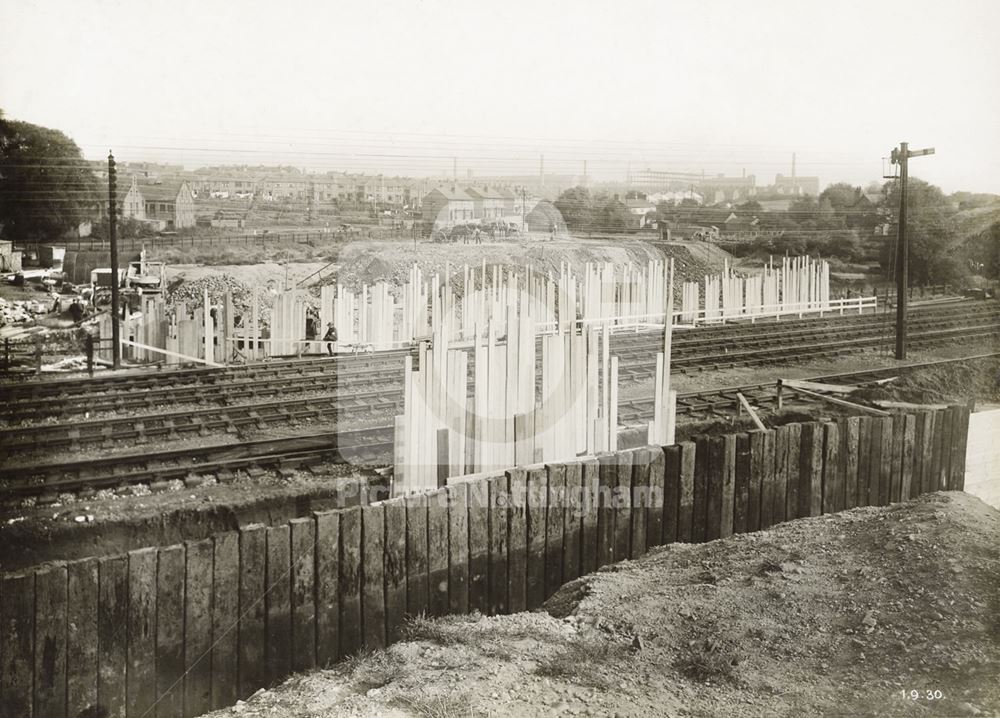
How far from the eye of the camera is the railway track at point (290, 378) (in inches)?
561

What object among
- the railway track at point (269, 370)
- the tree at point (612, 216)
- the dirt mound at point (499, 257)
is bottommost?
the railway track at point (269, 370)

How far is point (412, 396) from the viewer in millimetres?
8125

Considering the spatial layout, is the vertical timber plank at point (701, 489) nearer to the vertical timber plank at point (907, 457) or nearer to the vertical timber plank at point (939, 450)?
the vertical timber plank at point (907, 457)

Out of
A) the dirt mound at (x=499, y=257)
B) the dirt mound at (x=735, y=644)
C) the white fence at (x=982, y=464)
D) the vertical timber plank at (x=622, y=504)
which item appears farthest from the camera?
the dirt mound at (x=499, y=257)

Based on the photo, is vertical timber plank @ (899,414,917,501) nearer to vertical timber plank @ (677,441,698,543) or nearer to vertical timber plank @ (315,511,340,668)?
vertical timber plank @ (677,441,698,543)

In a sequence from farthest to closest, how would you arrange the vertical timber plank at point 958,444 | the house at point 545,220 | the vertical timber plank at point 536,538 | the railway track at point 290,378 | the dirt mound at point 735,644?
the house at point 545,220, the railway track at point 290,378, the vertical timber plank at point 958,444, the vertical timber plank at point 536,538, the dirt mound at point 735,644

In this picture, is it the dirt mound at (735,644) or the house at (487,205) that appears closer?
the dirt mound at (735,644)

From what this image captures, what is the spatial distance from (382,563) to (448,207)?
3931 centimetres

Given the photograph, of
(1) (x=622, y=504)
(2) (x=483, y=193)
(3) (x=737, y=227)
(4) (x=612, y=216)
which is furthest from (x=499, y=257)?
(1) (x=622, y=504)

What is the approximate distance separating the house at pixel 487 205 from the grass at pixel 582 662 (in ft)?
125

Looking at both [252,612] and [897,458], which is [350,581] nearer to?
[252,612]

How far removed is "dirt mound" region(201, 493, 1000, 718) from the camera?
4.98 m

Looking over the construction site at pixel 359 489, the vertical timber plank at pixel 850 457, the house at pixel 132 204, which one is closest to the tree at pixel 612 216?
the house at pixel 132 204

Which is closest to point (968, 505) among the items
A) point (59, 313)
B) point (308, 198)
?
point (59, 313)
